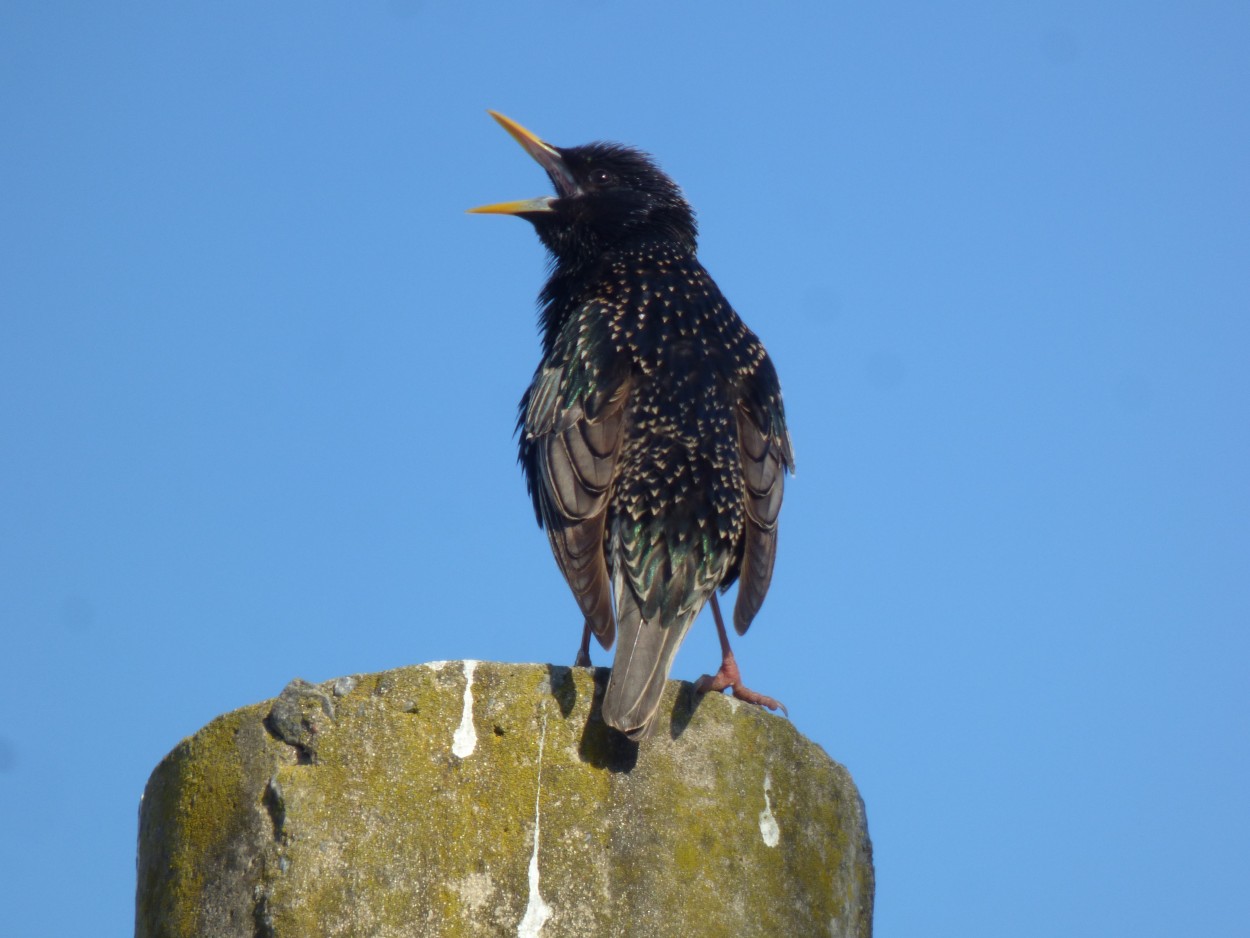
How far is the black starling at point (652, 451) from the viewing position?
5.21m

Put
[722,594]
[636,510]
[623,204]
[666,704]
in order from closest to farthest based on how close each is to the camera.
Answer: [666,704]
[636,510]
[722,594]
[623,204]

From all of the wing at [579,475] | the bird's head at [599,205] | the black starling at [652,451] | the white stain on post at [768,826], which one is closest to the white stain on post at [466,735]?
the black starling at [652,451]

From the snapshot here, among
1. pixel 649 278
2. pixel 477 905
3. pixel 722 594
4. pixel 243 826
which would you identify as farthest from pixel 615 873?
pixel 649 278

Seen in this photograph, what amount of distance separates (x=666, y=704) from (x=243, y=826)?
1.23 m

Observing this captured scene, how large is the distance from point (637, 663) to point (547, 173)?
3.88 meters

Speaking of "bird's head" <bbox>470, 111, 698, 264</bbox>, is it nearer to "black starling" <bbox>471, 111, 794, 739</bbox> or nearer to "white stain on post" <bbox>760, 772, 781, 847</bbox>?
"black starling" <bbox>471, 111, 794, 739</bbox>

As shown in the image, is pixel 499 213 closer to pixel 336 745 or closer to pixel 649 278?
pixel 649 278

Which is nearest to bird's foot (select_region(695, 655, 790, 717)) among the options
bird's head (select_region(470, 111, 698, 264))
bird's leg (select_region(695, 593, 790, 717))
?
bird's leg (select_region(695, 593, 790, 717))

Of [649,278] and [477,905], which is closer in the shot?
[477,905]

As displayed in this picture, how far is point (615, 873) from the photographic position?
154 inches

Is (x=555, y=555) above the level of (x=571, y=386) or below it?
below

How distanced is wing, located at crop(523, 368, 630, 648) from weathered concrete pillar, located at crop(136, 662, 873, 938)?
0.90 metres

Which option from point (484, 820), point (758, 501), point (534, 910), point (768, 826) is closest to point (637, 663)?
point (768, 826)

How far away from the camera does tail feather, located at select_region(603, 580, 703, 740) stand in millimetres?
4105
